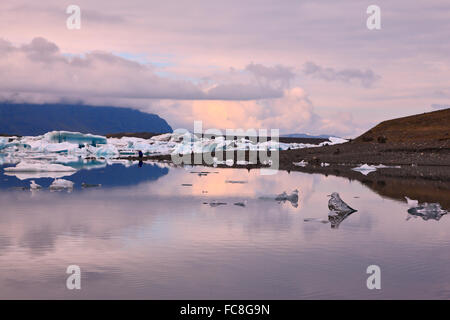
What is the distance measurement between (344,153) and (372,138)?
258 inches

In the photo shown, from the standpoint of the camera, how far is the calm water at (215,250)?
26.2 feet

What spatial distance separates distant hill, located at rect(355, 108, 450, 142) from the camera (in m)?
47.9

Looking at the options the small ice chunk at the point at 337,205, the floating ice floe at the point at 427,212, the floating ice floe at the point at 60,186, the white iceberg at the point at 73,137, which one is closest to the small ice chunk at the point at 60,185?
the floating ice floe at the point at 60,186

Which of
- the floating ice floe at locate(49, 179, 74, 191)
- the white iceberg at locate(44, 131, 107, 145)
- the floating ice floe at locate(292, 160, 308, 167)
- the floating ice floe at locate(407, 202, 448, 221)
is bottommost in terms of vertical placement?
the floating ice floe at locate(407, 202, 448, 221)

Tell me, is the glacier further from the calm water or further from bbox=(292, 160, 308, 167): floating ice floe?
the calm water

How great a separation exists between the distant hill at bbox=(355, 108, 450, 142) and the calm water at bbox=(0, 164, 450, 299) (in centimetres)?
3143

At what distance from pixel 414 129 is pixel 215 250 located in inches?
1745

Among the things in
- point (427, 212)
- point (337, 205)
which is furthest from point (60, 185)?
point (427, 212)

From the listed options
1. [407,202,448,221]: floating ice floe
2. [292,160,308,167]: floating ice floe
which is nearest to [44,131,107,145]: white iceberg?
[292,160,308,167]: floating ice floe

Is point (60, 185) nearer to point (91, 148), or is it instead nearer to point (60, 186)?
point (60, 186)

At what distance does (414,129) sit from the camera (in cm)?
5166

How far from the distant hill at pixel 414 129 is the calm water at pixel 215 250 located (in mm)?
31429

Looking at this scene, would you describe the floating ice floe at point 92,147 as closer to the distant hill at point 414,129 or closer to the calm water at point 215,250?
the distant hill at point 414,129

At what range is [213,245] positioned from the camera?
36.3ft
